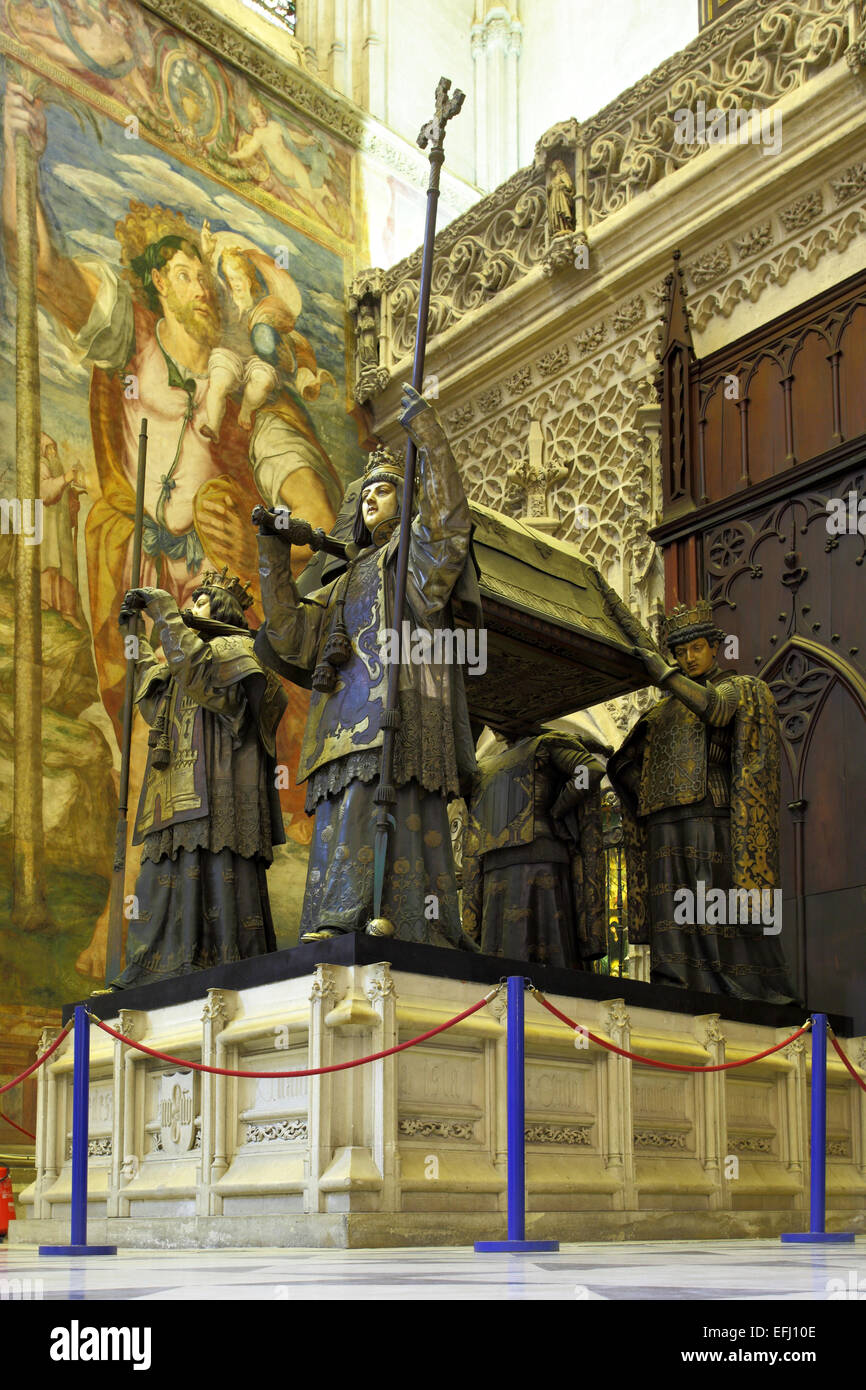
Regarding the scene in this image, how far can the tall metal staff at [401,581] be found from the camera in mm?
5730

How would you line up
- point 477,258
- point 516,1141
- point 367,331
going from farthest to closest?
1. point 367,331
2. point 477,258
3. point 516,1141

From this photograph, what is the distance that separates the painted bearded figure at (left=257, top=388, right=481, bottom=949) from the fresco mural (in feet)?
15.8

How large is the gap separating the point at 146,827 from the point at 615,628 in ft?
8.63

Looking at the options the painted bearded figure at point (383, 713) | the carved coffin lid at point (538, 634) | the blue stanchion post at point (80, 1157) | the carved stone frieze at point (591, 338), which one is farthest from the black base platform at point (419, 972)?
the carved stone frieze at point (591, 338)

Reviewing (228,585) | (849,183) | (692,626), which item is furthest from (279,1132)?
(849,183)

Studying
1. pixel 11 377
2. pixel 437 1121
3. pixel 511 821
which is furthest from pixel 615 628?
pixel 11 377

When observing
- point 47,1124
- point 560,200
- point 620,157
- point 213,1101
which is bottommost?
point 47,1124

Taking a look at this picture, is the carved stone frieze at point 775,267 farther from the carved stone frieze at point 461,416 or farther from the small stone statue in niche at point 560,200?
the carved stone frieze at point 461,416

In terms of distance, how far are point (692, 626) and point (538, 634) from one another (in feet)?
3.72

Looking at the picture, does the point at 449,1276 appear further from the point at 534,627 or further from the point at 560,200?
the point at 560,200

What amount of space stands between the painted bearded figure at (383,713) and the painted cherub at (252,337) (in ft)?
21.6

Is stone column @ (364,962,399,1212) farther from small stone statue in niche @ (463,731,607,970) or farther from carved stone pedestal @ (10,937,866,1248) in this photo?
small stone statue in niche @ (463,731,607,970)

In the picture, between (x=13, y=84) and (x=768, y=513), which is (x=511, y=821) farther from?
(x=13, y=84)

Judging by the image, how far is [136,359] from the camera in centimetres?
1243
